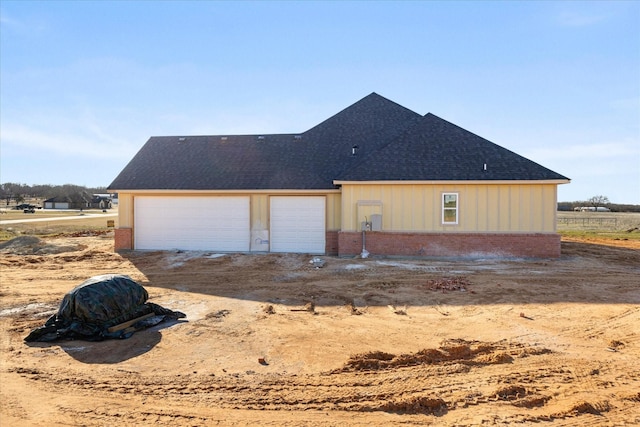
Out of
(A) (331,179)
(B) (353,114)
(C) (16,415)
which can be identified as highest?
(B) (353,114)

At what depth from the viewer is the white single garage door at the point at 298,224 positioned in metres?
17.9

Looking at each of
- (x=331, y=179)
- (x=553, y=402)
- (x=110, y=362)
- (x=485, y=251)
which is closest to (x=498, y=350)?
(x=553, y=402)

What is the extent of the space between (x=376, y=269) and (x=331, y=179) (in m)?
5.76

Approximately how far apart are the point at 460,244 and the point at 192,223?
11.6 m

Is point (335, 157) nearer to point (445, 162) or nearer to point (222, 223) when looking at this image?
point (445, 162)

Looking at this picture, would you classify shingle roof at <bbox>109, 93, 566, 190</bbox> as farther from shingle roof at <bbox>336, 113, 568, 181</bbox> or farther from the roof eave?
the roof eave

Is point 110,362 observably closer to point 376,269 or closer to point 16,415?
point 16,415

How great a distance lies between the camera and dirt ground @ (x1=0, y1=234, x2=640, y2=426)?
4723 mm

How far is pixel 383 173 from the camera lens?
1661cm

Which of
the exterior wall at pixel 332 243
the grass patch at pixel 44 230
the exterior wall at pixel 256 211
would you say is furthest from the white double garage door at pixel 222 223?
the grass patch at pixel 44 230

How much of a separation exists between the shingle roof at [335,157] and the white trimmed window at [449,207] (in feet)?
2.65

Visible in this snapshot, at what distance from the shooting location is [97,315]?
24.4ft

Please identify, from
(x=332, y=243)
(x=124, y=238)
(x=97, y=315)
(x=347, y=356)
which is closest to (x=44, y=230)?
(x=124, y=238)

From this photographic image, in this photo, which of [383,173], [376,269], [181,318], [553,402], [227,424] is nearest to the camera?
[227,424]
